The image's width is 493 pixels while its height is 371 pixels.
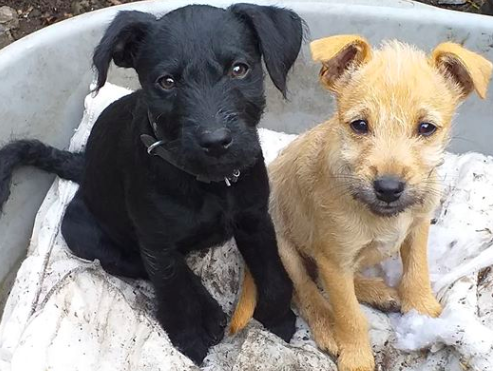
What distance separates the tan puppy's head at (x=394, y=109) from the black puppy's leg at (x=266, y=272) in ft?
1.55

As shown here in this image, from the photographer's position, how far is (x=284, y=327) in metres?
3.29

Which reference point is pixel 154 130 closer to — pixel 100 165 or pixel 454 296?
pixel 100 165

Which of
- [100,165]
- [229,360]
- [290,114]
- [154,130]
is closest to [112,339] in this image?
[229,360]

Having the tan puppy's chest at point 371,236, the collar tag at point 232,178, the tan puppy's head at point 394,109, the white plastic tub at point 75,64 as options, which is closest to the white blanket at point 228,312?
the white plastic tub at point 75,64

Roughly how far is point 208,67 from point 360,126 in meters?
0.49

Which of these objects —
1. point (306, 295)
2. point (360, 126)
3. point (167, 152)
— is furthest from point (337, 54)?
point (306, 295)

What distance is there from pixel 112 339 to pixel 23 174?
104 centimetres

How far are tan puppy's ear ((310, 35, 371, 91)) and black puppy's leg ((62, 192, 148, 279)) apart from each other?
1.20m

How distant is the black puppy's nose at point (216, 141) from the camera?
2412 millimetres

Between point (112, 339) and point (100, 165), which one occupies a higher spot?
point (100, 165)

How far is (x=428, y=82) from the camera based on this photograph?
2.52 metres

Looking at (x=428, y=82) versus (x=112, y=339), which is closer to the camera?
(x=428, y=82)

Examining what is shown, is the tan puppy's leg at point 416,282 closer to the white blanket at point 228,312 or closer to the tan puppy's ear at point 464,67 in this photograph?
the white blanket at point 228,312

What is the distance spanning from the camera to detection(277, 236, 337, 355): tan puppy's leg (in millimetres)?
3248
